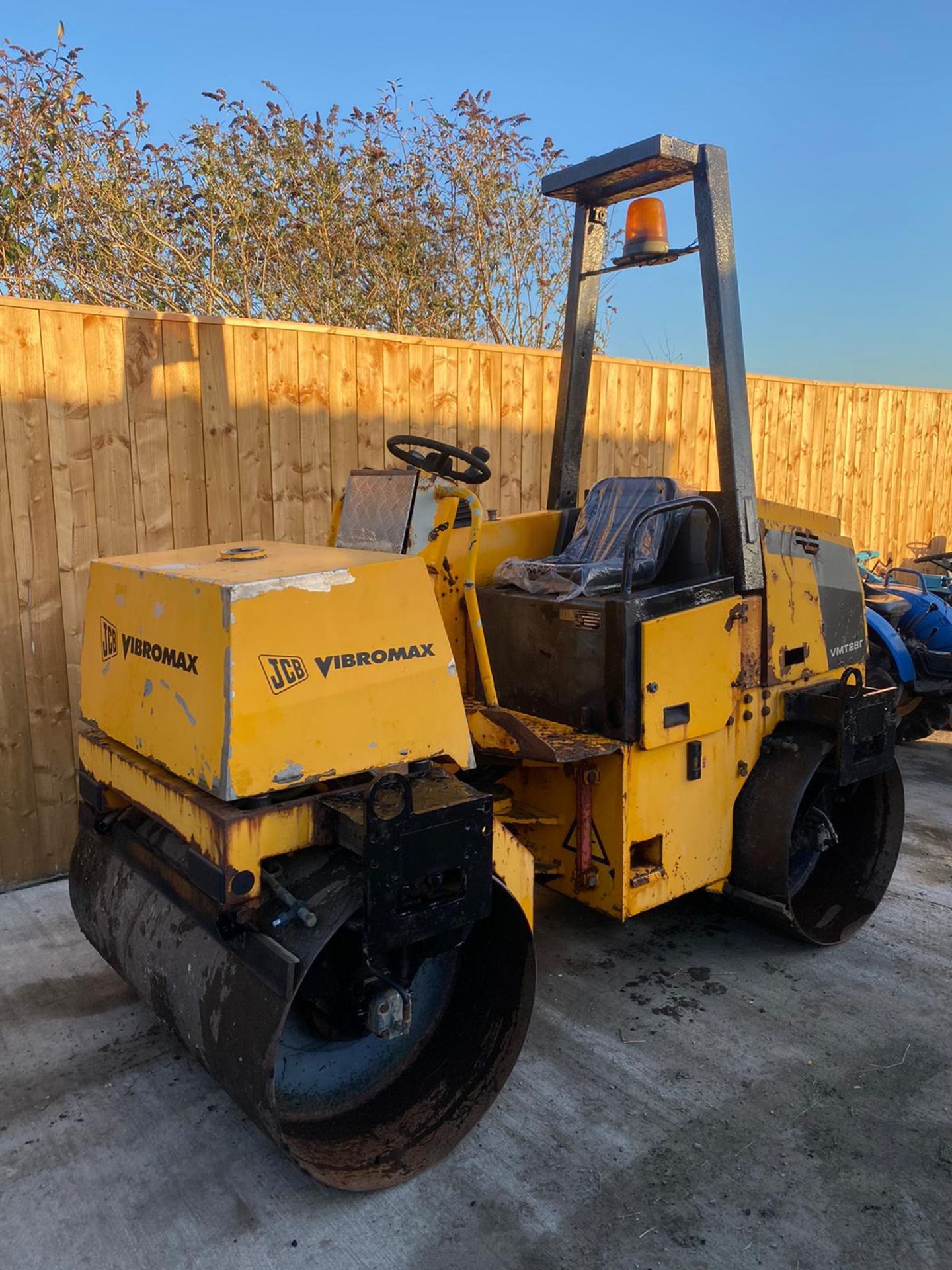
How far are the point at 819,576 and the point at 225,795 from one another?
2.63m

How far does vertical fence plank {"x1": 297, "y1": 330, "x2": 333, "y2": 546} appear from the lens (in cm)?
500

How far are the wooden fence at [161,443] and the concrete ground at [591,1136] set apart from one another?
43.5 inches

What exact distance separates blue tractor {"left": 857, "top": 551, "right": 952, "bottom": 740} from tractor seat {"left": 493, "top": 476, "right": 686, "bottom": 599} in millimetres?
2851

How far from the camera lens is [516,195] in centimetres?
1051

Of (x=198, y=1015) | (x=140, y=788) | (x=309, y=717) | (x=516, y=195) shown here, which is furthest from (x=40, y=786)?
(x=516, y=195)

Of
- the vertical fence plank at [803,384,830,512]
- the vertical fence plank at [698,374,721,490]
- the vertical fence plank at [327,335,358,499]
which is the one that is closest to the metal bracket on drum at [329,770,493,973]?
the vertical fence plank at [327,335,358,499]

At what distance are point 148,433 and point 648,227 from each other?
251 cm

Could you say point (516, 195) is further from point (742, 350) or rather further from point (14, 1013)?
point (14, 1013)

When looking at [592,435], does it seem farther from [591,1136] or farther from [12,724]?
[591,1136]

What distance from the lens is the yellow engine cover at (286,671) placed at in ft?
7.27

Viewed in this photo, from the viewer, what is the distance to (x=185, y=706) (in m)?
2.36

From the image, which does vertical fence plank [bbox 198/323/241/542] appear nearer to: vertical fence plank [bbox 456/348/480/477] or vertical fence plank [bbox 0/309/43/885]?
vertical fence plank [bbox 0/309/43/885]

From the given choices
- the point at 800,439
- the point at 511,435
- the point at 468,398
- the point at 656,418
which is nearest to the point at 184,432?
the point at 468,398

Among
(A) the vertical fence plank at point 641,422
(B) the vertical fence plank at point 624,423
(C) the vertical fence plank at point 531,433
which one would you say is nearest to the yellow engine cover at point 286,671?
(C) the vertical fence plank at point 531,433
